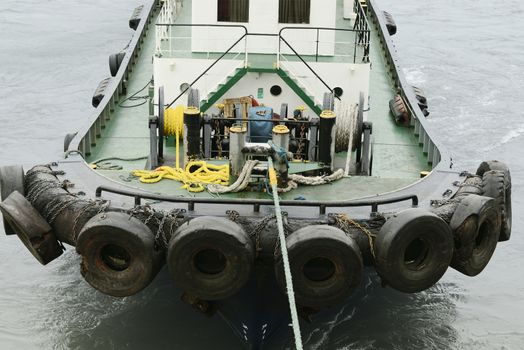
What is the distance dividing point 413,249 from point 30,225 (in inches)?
159

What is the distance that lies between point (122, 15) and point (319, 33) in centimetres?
1554

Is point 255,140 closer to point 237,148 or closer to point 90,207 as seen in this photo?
point 237,148

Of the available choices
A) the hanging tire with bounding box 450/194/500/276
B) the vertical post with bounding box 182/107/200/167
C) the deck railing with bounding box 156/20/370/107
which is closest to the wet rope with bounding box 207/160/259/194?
the vertical post with bounding box 182/107/200/167

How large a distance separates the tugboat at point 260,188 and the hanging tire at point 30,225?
0.02 m

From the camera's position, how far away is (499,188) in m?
9.46

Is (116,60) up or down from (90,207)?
up

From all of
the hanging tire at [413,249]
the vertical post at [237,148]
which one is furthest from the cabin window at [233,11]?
the hanging tire at [413,249]

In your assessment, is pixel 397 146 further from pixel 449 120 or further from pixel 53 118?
pixel 53 118

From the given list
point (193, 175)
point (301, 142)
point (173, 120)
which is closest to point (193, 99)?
point (173, 120)

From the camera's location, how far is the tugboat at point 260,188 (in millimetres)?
8289

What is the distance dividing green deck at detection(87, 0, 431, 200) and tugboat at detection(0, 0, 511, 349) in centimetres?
3

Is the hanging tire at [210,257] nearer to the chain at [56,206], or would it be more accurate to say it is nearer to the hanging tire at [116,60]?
the chain at [56,206]

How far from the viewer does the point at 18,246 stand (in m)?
13.7

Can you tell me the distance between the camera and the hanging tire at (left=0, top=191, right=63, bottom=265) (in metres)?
8.84
